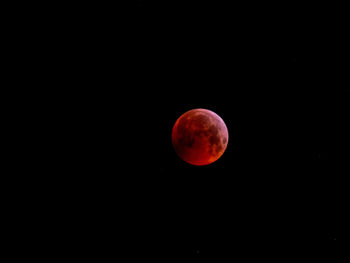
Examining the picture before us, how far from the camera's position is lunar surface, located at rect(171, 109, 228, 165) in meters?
5.16

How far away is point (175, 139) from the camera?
548 centimetres

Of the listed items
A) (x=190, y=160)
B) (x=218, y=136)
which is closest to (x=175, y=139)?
(x=190, y=160)

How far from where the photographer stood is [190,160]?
17.7ft

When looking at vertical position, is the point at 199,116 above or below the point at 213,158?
above

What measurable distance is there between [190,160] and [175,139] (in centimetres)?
51

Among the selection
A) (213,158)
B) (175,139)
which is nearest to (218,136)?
(213,158)

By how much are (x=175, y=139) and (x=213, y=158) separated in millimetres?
834

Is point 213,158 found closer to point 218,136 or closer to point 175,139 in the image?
point 218,136

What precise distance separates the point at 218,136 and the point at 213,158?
438 mm

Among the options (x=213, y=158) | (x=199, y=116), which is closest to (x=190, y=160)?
(x=213, y=158)

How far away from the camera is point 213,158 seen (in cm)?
532

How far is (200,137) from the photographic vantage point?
16.9 feet

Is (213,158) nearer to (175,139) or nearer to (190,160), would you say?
(190,160)

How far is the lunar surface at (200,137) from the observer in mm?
5160
